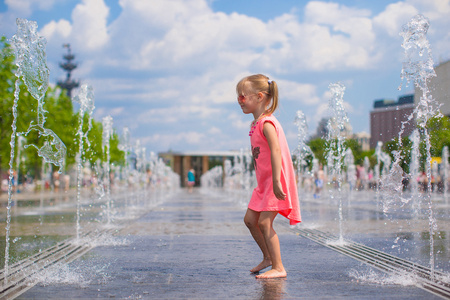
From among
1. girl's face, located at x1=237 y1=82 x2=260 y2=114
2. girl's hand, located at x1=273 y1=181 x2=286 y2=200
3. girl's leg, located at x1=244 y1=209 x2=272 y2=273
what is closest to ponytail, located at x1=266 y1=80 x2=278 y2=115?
girl's face, located at x1=237 y1=82 x2=260 y2=114

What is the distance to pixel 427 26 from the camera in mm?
5988

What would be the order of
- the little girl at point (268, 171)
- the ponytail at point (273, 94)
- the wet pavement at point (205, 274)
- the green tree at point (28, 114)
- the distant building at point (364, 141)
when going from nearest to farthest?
the wet pavement at point (205, 274), the little girl at point (268, 171), the ponytail at point (273, 94), the green tree at point (28, 114), the distant building at point (364, 141)

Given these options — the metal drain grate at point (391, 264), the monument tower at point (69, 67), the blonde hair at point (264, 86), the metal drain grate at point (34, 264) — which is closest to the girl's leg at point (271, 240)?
the blonde hair at point (264, 86)

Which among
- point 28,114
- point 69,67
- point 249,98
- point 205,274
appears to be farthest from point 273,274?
point 69,67

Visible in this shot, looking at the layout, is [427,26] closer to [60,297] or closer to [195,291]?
[195,291]

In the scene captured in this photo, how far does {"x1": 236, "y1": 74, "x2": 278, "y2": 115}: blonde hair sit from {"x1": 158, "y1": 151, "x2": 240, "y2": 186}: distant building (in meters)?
102

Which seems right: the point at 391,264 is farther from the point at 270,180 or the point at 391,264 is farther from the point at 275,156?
the point at 275,156

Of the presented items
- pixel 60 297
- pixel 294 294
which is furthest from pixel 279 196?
pixel 60 297

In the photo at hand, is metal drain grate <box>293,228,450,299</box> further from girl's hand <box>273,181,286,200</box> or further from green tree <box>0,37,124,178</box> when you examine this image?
green tree <box>0,37,124,178</box>

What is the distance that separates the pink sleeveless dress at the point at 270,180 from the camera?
184 inches

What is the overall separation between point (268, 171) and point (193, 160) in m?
109

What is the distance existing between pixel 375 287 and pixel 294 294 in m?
0.71

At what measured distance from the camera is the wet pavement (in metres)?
4.18

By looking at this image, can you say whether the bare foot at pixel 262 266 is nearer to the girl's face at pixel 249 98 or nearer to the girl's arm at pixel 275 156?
the girl's arm at pixel 275 156
